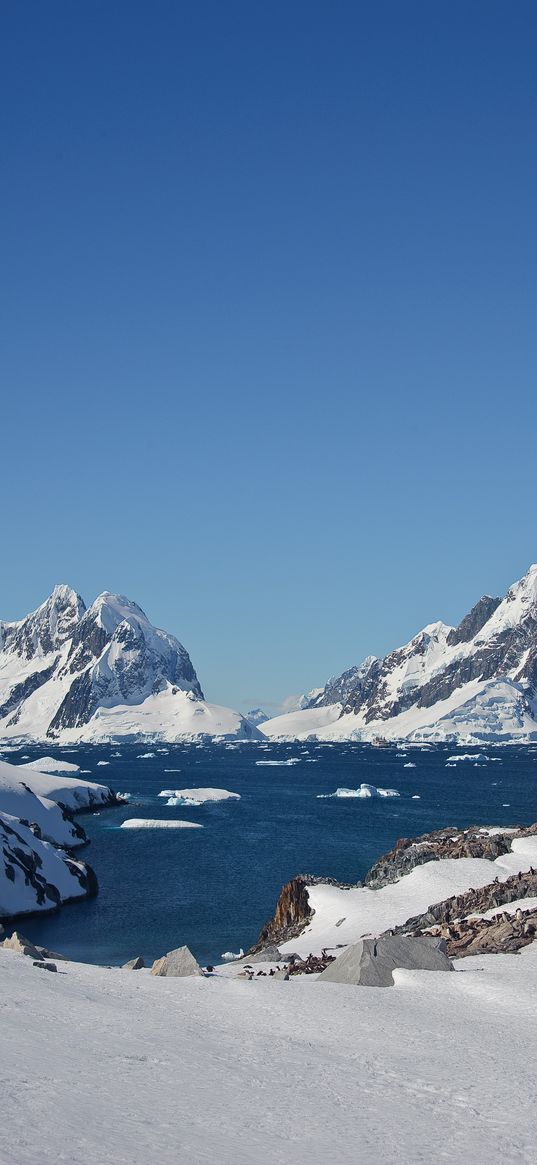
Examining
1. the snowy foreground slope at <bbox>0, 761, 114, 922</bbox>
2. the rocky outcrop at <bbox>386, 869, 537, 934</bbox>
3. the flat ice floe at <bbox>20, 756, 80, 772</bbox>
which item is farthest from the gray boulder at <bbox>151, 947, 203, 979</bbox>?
the flat ice floe at <bbox>20, 756, 80, 772</bbox>

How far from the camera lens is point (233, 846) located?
72.4 meters

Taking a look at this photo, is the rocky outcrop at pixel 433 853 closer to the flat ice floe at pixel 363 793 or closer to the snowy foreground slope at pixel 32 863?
the snowy foreground slope at pixel 32 863

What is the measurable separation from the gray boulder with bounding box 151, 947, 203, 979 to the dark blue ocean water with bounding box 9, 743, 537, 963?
55.7 feet

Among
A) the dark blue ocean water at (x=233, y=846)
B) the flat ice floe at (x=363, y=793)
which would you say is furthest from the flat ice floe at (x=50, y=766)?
the flat ice floe at (x=363, y=793)

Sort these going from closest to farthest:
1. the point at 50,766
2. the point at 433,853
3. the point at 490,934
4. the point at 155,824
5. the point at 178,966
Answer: the point at 178,966 → the point at 490,934 → the point at 433,853 → the point at 155,824 → the point at 50,766

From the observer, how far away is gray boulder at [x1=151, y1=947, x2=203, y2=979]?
1986cm

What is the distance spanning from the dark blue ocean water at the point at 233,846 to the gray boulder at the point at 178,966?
16973mm

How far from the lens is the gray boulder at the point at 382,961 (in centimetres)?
1781

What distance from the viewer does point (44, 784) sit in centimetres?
9200

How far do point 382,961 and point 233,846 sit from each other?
55.8 m

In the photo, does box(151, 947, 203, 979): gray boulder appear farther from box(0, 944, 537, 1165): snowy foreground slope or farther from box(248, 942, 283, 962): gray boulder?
box(248, 942, 283, 962): gray boulder

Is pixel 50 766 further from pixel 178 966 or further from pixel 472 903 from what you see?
pixel 178 966

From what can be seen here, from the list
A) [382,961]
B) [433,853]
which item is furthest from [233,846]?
[382,961]

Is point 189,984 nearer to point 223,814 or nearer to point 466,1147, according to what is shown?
point 466,1147
